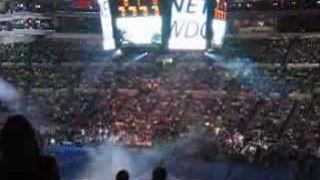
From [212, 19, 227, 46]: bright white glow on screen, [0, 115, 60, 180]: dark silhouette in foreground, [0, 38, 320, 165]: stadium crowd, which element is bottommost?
[0, 38, 320, 165]: stadium crowd

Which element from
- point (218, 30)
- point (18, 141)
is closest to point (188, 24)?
point (218, 30)

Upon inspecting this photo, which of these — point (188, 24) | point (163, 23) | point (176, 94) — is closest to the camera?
point (188, 24)

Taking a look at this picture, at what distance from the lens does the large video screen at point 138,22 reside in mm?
12640

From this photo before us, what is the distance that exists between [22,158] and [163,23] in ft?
33.3

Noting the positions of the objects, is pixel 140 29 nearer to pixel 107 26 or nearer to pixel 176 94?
pixel 107 26

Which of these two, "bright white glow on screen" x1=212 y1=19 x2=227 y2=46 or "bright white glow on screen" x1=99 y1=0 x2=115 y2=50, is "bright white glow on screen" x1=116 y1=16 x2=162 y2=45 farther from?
"bright white glow on screen" x1=212 y1=19 x2=227 y2=46

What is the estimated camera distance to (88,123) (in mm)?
26375

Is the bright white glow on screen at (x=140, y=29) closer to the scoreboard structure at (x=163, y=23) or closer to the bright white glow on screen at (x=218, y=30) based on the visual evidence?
the scoreboard structure at (x=163, y=23)

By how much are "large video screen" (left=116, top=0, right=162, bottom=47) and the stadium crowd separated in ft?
23.5

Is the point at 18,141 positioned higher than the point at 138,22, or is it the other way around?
the point at 18,141

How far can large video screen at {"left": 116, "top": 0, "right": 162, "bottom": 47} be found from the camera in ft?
41.5

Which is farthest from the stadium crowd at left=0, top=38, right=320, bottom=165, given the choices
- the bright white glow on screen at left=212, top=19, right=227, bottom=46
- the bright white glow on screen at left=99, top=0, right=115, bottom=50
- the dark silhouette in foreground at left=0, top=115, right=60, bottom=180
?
the dark silhouette in foreground at left=0, top=115, right=60, bottom=180

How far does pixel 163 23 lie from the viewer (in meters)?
12.5

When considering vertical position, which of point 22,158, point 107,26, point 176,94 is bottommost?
point 176,94
